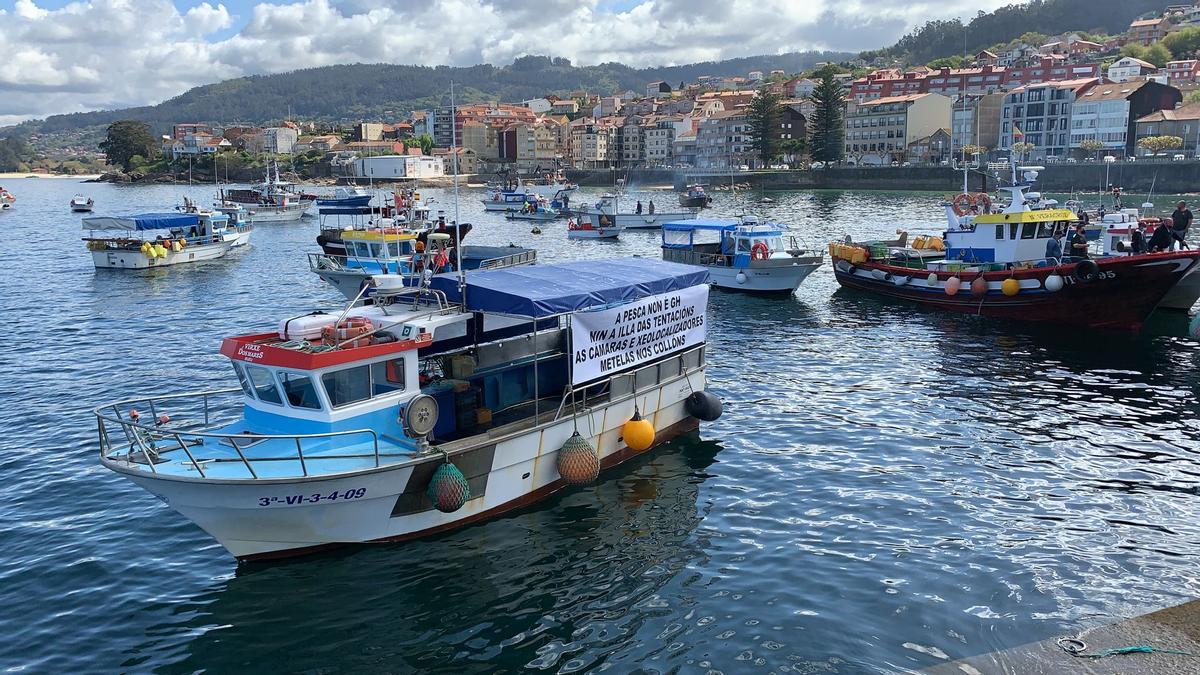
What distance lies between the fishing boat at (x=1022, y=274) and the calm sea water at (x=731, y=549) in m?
4.29

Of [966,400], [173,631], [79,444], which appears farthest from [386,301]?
[966,400]

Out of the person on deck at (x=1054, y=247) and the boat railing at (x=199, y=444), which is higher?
the person on deck at (x=1054, y=247)

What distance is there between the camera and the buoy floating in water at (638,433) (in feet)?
61.9

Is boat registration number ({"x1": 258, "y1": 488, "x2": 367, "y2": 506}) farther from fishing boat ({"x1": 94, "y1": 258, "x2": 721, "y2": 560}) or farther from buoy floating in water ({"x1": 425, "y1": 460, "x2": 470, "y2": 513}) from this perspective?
buoy floating in water ({"x1": 425, "y1": 460, "x2": 470, "y2": 513})

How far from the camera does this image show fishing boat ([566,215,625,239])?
75.8 m

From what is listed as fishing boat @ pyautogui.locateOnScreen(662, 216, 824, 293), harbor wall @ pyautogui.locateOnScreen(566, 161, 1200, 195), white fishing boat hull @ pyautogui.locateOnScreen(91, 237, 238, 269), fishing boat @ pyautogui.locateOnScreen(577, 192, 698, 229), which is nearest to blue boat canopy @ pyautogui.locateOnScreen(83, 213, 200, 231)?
white fishing boat hull @ pyautogui.locateOnScreen(91, 237, 238, 269)

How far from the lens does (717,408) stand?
21.2m

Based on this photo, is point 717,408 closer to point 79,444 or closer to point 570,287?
point 570,287

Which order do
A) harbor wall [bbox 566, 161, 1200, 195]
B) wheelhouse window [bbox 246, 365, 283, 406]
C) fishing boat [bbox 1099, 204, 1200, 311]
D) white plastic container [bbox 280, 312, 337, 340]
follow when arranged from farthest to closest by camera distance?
1. harbor wall [bbox 566, 161, 1200, 195]
2. fishing boat [bbox 1099, 204, 1200, 311]
3. white plastic container [bbox 280, 312, 337, 340]
4. wheelhouse window [bbox 246, 365, 283, 406]

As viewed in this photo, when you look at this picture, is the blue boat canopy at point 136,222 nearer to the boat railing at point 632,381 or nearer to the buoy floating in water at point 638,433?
the boat railing at point 632,381

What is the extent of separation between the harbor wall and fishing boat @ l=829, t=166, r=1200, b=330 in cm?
6648

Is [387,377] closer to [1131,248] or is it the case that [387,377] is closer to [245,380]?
[245,380]

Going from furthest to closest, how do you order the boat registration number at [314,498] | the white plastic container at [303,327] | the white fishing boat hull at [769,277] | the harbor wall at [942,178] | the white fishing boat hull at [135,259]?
the harbor wall at [942,178], the white fishing boat hull at [135,259], the white fishing boat hull at [769,277], the white plastic container at [303,327], the boat registration number at [314,498]

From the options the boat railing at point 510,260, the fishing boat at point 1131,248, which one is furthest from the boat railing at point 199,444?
the fishing boat at point 1131,248
